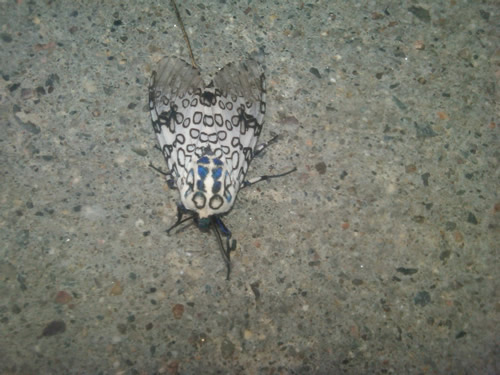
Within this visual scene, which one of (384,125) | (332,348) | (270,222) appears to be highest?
(384,125)

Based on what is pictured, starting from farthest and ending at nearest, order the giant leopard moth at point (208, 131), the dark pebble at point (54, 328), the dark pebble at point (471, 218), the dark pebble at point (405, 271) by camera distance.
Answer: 1. the dark pebble at point (471, 218)
2. the dark pebble at point (405, 271)
3. the giant leopard moth at point (208, 131)
4. the dark pebble at point (54, 328)

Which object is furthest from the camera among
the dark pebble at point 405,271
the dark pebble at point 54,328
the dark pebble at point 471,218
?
the dark pebble at point 471,218

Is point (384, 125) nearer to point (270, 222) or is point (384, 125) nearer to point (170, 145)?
point (270, 222)

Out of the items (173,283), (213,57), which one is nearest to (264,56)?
(213,57)

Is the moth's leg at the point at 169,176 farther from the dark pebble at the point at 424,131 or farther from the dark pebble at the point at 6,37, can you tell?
the dark pebble at the point at 424,131

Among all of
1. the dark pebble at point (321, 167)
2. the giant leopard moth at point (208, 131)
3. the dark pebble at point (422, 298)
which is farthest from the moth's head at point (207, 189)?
the dark pebble at point (422, 298)

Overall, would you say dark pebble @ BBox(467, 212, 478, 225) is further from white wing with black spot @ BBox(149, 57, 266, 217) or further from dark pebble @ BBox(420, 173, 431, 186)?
white wing with black spot @ BBox(149, 57, 266, 217)

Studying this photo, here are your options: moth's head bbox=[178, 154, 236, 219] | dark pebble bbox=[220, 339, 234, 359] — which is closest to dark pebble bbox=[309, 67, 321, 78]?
moth's head bbox=[178, 154, 236, 219]
